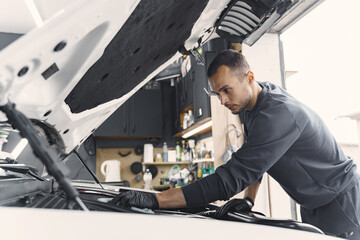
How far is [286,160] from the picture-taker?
1195 mm

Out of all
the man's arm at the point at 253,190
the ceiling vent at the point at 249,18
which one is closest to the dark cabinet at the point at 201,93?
the man's arm at the point at 253,190

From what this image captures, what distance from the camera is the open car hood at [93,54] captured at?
1.66 feet

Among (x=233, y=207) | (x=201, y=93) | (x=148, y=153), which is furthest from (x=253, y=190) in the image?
(x=148, y=153)

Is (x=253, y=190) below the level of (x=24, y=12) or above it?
below

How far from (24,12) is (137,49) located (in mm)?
2513

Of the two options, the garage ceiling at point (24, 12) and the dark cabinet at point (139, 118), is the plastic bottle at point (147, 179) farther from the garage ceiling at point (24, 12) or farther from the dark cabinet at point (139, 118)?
the garage ceiling at point (24, 12)

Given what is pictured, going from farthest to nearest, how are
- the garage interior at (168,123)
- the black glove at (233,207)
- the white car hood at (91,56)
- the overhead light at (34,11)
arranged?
the overhead light at (34,11) < the garage interior at (168,123) < the black glove at (233,207) < the white car hood at (91,56)

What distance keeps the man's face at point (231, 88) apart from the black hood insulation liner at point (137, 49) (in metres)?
0.28

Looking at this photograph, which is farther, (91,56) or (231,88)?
(231,88)

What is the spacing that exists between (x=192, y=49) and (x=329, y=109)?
273 centimetres

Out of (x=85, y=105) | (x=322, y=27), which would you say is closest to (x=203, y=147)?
(x=322, y=27)

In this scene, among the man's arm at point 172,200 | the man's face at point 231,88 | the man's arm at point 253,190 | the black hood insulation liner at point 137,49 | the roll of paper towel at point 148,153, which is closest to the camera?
the black hood insulation liner at point 137,49

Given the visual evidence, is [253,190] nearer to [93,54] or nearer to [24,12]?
[93,54]

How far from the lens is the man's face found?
128 cm
